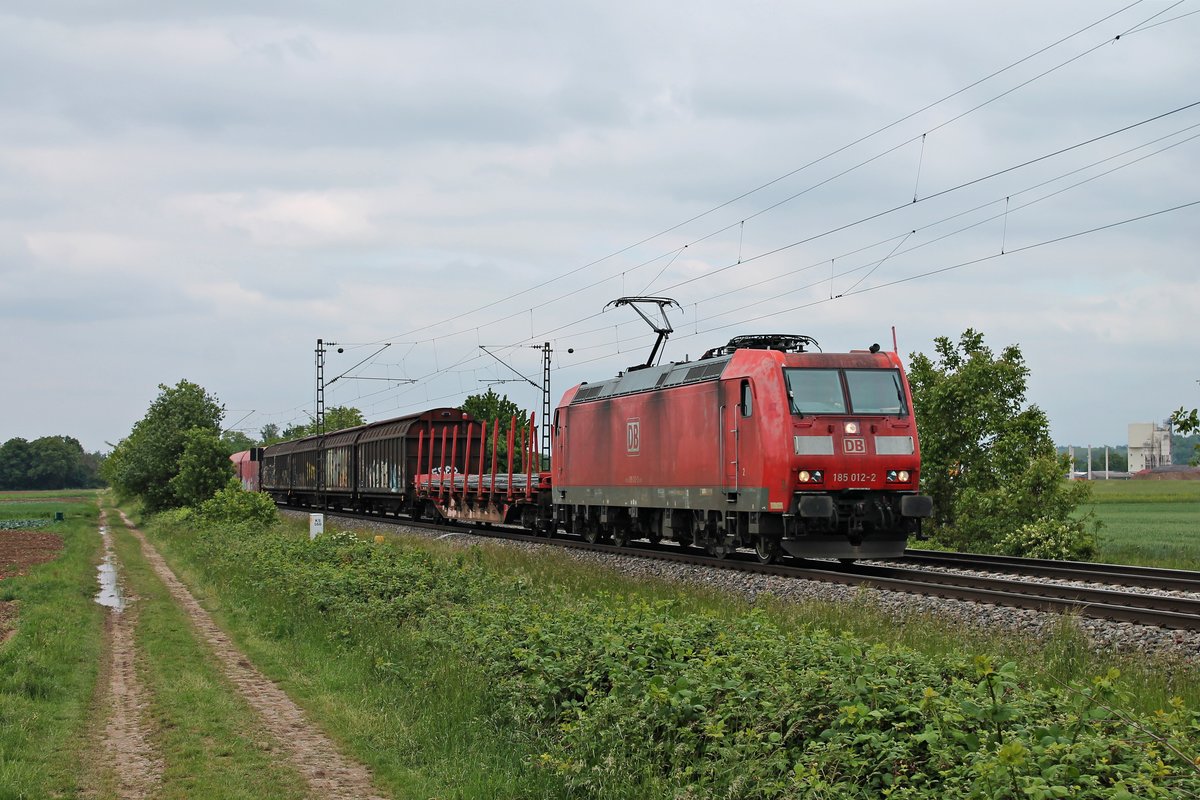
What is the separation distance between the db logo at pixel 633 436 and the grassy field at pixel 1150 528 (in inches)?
394

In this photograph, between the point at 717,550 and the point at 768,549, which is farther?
the point at 717,550

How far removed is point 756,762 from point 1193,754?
7.44 feet

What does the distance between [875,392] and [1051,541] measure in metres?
7.67

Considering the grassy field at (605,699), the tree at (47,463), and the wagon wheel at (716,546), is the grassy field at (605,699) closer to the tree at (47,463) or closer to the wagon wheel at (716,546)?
the wagon wheel at (716,546)

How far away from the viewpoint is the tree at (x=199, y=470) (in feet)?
167

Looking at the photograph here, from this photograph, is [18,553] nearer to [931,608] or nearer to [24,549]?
[24,549]

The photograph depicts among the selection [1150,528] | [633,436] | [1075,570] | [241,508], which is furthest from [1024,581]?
[1150,528]

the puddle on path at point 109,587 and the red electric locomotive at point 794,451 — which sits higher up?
the red electric locomotive at point 794,451

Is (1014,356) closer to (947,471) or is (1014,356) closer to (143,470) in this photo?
(947,471)

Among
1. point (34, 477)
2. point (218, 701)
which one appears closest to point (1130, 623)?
point (218, 701)

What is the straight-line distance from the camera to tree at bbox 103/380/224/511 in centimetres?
5397

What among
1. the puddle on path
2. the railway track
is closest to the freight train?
the railway track

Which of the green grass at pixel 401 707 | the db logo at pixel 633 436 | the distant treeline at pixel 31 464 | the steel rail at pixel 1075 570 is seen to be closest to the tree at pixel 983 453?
the steel rail at pixel 1075 570

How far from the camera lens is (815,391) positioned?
19.1m
